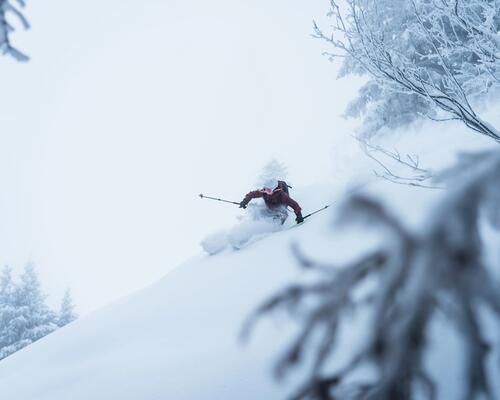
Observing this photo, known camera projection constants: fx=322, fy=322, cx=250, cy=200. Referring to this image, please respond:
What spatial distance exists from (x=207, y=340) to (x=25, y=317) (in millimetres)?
18819

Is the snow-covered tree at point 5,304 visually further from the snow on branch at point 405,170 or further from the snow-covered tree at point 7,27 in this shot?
the snow-covered tree at point 7,27

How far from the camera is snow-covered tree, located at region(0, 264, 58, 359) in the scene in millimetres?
16359

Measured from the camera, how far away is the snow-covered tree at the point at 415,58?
3.16m

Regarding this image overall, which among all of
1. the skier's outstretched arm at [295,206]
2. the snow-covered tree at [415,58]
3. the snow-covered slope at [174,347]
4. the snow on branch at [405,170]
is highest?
the snow-covered tree at [415,58]

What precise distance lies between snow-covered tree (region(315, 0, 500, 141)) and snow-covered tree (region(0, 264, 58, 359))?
18964 millimetres

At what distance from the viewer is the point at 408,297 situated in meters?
1.27

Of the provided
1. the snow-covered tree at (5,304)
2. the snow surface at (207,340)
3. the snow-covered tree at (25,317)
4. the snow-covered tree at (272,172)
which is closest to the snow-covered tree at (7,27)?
the snow surface at (207,340)

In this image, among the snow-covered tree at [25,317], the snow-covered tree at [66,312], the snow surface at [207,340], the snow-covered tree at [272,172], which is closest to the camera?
the snow surface at [207,340]

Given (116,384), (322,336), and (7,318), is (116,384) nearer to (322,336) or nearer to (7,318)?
(322,336)

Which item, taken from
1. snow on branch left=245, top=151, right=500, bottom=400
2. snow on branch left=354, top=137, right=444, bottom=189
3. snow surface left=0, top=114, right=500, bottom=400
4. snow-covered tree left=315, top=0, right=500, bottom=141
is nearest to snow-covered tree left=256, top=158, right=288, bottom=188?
snow-covered tree left=315, top=0, right=500, bottom=141

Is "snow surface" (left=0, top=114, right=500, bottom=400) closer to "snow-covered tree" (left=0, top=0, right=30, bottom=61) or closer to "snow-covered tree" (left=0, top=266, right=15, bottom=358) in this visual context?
"snow-covered tree" (left=0, top=0, right=30, bottom=61)

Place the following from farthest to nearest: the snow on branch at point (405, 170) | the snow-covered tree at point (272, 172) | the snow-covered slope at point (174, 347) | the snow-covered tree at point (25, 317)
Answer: the snow-covered tree at point (25, 317), the snow-covered tree at point (272, 172), the snow-covered slope at point (174, 347), the snow on branch at point (405, 170)

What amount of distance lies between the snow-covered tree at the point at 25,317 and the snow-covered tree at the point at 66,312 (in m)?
0.45

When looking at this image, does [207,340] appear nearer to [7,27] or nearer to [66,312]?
[7,27]
